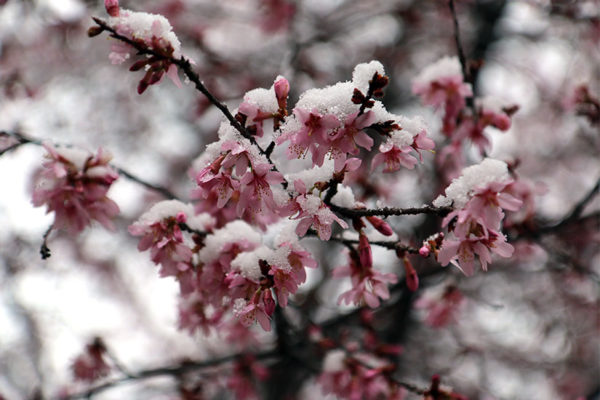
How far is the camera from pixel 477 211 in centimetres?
135

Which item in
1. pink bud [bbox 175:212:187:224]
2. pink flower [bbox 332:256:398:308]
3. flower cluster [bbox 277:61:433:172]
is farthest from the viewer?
pink flower [bbox 332:256:398:308]

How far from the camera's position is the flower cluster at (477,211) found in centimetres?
134

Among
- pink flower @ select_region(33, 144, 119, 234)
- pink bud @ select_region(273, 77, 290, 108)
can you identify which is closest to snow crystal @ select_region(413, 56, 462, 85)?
pink bud @ select_region(273, 77, 290, 108)

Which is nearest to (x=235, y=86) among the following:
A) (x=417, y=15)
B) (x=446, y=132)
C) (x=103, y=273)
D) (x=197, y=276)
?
(x=417, y=15)

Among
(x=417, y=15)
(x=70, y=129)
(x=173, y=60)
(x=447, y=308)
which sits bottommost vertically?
(x=447, y=308)

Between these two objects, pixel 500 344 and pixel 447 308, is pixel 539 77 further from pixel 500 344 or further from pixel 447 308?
pixel 447 308

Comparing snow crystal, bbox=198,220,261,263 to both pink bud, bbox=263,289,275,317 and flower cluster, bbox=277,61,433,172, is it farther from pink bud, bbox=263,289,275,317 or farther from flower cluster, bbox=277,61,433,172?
flower cluster, bbox=277,61,433,172

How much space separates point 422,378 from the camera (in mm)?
5023

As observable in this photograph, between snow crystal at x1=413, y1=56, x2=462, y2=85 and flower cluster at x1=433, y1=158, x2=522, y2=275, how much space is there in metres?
1.31

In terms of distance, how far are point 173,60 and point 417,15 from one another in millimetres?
4556

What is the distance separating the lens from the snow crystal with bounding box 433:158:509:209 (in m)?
1.37

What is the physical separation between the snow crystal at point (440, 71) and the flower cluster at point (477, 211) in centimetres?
131

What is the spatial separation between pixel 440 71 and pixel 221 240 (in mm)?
1673

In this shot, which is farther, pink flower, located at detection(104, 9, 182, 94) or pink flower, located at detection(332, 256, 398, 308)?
pink flower, located at detection(332, 256, 398, 308)
